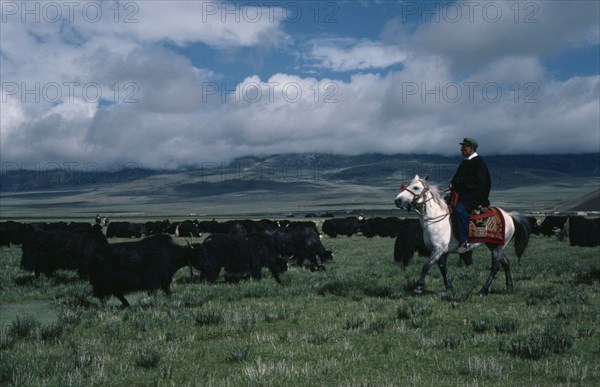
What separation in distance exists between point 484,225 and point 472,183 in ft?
3.42

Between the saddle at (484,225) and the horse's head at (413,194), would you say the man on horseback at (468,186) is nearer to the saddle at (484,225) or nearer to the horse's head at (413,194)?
the saddle at (484,225)

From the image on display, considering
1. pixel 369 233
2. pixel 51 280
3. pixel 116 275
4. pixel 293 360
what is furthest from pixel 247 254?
pixel 369 233

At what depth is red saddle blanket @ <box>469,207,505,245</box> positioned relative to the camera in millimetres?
12094

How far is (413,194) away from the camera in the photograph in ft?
39.0

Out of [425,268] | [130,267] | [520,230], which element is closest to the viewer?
[130,267]

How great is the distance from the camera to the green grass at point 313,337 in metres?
5.93

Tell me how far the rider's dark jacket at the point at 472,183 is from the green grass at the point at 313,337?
214 cm

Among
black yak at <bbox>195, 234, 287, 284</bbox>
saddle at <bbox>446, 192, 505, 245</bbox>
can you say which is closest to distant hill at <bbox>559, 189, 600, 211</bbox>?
saddle at <bbox>446, 192, 505, 245</bbox>

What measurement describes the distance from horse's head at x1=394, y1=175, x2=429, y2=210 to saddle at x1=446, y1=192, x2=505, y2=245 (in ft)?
2.95

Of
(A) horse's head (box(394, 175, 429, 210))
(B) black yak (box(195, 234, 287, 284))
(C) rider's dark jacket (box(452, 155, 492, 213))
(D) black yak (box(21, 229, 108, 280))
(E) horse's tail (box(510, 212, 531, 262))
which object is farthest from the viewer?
(D) black yak (box(21, 229, 108, 280))

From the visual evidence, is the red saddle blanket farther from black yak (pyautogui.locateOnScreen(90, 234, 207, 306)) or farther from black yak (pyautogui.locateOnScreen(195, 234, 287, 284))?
black yak (pyautogui.locateOnScreen(90, 234, 207, 306))

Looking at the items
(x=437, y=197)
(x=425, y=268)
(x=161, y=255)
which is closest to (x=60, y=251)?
(x=161, y=255)

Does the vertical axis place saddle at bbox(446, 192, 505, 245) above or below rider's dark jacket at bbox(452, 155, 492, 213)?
below

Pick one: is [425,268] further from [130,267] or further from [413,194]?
[130,267]
